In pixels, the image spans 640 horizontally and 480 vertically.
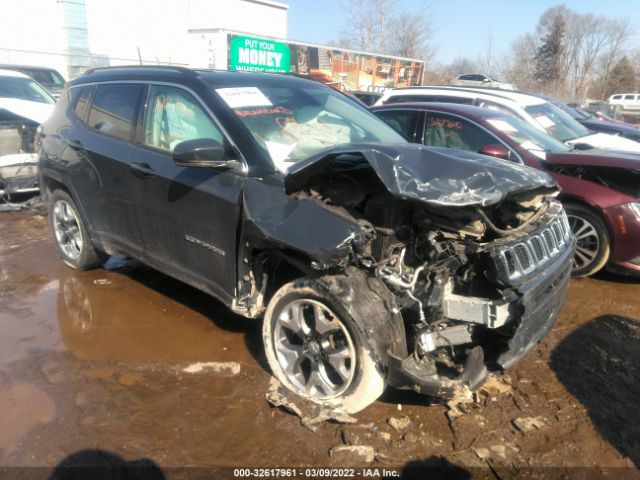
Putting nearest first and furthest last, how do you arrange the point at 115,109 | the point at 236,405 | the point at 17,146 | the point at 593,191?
the point at 236,405 → the point at 115,109 → the point at 593,191 → the point at 17,146

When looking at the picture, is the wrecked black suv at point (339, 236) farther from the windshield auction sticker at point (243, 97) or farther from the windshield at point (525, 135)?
the windshield at point (525, 135)

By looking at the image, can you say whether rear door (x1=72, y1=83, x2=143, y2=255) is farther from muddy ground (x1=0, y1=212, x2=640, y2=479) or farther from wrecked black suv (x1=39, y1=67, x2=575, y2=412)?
muddy ground (x1=0, y1=212, x2=640, y2=479)

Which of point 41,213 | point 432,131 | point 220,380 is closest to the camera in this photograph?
point 220,380

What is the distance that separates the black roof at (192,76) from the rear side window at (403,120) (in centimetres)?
219

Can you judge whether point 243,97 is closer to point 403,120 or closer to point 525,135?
point 403,120

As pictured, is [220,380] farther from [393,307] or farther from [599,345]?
[599,345]

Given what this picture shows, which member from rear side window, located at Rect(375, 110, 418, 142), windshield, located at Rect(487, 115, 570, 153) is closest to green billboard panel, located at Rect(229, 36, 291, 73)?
rear side window, located at Rect(375, 110, 418, 142)

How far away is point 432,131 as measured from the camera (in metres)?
6.24

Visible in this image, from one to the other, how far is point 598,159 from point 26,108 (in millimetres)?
8108

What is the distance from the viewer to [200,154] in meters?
3.15

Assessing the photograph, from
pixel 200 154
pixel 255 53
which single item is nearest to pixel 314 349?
pixel 200 154

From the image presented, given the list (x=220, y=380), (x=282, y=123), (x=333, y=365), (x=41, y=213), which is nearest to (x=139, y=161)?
(x=282, y=123)

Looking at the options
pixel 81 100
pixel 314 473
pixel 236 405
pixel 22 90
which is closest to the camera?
pixel 314 473

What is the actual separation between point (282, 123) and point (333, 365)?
1695 millimetres
